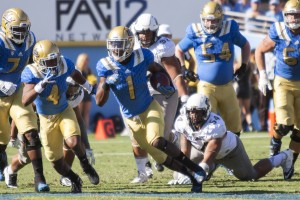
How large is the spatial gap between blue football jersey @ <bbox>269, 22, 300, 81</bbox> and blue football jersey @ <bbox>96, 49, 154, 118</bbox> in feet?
5.64

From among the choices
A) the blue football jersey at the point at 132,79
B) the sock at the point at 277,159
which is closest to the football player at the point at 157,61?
the blue football jersey at the point at 132,79

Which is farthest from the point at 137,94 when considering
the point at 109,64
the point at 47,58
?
the point at 47,58

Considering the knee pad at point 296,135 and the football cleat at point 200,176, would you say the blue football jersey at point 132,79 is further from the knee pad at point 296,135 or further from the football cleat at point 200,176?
the knee pad at point 296,135

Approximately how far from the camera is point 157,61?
9531 millimetres

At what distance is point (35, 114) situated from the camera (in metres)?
8.85

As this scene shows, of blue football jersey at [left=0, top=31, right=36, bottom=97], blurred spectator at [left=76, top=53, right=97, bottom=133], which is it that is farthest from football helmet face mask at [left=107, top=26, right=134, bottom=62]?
blurred spectator at [left=76, top=53, right=97, bottom=133]

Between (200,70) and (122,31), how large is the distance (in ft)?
5.90

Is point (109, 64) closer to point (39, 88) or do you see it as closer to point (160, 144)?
point (39, 88)

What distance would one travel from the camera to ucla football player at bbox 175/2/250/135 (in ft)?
32.3

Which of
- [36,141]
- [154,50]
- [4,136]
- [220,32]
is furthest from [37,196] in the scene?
[220,32]

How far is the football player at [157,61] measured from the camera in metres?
9.35

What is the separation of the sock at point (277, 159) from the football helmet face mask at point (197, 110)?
0.98 meters

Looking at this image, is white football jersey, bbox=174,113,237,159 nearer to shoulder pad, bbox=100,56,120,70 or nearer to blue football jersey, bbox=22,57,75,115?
shoulder pad, bbox=100,56,120,70

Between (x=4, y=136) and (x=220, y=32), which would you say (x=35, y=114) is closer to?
(x=4, y=136)
